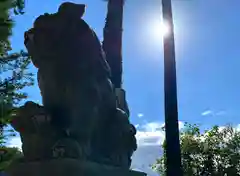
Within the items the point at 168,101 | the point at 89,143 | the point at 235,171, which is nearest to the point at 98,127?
the point at 89,143

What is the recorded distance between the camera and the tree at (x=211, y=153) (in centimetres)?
1762

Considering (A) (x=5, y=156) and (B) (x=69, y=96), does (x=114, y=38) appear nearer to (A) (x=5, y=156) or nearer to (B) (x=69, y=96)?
(B) (x=69, y=96)

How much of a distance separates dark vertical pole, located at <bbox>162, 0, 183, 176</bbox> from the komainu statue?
17.7ft

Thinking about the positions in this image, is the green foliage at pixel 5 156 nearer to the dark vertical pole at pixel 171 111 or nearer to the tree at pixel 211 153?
the dark vertical pole at pixel 171 111

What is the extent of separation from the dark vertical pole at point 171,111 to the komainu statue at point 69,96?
5.40m

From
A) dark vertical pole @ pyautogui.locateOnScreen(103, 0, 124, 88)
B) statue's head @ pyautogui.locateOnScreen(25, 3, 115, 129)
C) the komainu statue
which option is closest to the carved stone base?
the komainu statue

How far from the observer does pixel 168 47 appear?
38.7ft

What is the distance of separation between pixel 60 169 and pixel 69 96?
2.68ft

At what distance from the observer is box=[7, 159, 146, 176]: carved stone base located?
4.14 m

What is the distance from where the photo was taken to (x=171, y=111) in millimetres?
10547

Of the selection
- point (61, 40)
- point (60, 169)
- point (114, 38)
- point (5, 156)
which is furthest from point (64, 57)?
point (114, 38)

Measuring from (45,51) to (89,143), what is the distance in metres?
1.08

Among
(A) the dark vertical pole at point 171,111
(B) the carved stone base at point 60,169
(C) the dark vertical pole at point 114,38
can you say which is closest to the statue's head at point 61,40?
(B) the carved stone base at point 60,169

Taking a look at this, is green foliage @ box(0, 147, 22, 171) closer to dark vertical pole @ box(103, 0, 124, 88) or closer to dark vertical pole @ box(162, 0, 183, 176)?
dark vertical pole @ box(103, 0, 124, 88)
